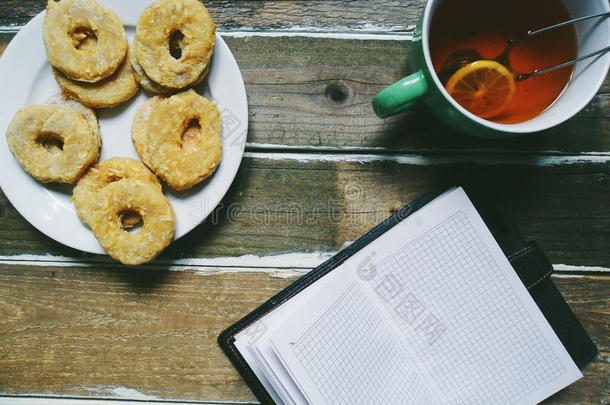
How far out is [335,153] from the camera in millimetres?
898

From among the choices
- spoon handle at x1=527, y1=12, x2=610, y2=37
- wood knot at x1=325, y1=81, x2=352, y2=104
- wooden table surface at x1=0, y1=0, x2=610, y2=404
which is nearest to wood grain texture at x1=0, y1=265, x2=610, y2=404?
wooden table surface at x1=0, y1=0, x2=610, y2=404

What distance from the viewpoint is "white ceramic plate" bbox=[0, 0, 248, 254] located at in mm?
818

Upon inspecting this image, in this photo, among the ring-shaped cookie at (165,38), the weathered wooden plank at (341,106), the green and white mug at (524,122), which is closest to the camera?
the green and white mug at (524,122)

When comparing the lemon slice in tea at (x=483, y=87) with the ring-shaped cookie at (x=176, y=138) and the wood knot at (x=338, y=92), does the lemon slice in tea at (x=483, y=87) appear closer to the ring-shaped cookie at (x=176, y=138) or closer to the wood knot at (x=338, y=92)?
the wood knot at (x=338, y=92)

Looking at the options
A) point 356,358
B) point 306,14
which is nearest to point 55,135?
point 306,14

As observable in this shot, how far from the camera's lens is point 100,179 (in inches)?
33.0

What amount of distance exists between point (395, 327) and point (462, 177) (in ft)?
0.92

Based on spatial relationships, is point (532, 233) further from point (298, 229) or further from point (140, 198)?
point (140, 198)

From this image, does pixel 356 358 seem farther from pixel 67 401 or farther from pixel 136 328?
pixel 67 401

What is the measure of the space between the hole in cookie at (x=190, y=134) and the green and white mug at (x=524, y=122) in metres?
0.31

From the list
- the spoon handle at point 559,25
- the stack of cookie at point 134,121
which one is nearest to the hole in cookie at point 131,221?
the stack of cookie at point 134,121

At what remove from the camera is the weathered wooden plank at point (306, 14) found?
0.89 metres

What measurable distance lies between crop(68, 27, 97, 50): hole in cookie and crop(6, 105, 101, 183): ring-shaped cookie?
0.35 feet

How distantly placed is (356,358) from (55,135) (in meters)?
0.59
